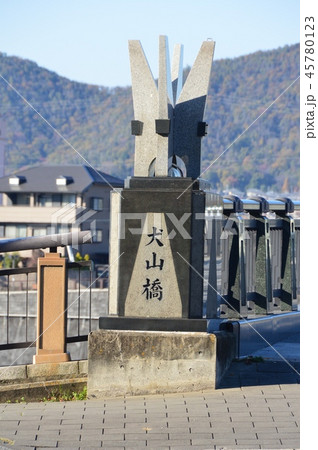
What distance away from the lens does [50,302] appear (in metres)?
9.09

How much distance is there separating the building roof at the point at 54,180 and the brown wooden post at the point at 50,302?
95231 mm

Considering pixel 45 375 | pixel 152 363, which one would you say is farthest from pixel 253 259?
pixel 152 363

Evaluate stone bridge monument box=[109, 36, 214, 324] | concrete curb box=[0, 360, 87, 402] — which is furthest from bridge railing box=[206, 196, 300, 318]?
concrete curb box=[0, 360, 87, 402]

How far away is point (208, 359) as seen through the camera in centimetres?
834

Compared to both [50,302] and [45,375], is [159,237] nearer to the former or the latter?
[50,302]

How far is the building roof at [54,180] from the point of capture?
350 feet

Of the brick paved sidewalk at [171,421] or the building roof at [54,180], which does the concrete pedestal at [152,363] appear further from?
the building roof at [54,180]

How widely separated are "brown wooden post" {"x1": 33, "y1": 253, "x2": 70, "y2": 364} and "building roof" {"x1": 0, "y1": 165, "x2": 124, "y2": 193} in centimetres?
9523

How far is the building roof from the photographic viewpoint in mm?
106812

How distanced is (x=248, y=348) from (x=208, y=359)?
230cm

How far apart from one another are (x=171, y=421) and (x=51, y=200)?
4067 inches
